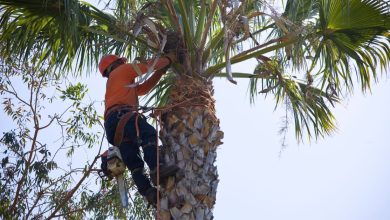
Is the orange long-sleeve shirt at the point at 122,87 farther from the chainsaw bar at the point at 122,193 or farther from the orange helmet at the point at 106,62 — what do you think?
the chainsaw bar at the point at 122,193

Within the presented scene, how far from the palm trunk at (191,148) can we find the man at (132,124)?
0.47ft

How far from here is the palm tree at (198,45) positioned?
19.2 ft

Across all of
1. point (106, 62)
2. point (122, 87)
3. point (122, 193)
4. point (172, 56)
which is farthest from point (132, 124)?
point (106, 62)

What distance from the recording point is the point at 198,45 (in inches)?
261

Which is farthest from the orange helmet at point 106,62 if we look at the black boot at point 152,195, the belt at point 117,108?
the black boot at point 152,195

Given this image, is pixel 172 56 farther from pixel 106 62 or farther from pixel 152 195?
pixel 152 195

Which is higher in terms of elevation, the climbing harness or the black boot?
the climbing harness

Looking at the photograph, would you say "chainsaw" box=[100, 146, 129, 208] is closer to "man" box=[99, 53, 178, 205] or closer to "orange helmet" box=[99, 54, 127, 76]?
"man" box=[99, 53, 178, 205]

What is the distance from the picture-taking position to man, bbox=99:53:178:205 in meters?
5.86

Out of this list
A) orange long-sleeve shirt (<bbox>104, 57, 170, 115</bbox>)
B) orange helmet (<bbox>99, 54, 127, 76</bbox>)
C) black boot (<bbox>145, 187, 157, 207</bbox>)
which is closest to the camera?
black boot (<bbox>145, 187, 157, 207</bbox>)

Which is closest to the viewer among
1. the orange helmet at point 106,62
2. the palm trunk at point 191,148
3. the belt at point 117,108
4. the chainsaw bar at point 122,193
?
the palm trunk at point 191,148

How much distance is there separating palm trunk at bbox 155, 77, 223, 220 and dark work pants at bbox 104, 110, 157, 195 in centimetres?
13

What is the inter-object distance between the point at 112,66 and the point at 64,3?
0.96 meters

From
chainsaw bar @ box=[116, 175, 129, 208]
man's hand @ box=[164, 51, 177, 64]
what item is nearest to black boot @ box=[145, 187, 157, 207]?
chainsaw bar @ box=[116, 175, 129, 208]
